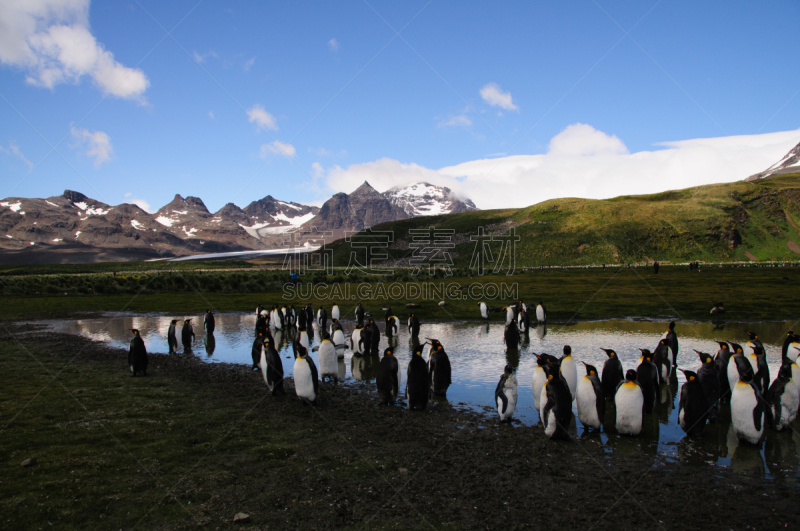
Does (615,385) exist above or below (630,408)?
below

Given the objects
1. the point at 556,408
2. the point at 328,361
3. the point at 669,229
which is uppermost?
the point at 669,229

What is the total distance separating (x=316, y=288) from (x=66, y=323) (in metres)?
20.1

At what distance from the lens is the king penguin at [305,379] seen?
9427 millimetres

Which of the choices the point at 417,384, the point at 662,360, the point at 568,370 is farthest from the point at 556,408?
the point at 662,360

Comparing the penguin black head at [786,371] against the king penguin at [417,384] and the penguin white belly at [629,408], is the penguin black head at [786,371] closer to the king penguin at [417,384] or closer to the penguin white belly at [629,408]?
the penguin white belly at [629,408]

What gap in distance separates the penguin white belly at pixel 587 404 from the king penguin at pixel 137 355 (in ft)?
35.7

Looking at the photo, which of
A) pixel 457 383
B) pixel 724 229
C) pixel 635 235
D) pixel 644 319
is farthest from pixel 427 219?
pixel 457 383

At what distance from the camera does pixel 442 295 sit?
33.0 metres

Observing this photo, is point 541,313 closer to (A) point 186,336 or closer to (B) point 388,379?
(B) point 388,379

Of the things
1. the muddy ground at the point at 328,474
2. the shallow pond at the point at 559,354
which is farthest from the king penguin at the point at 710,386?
the muddy ground at the point at 328,474

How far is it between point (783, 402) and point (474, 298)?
23347mm

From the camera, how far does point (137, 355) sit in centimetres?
1190

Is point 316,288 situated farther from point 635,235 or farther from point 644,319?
point 635,235

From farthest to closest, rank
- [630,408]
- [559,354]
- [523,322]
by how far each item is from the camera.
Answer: [523,322] < [559,354] < [630,408]
